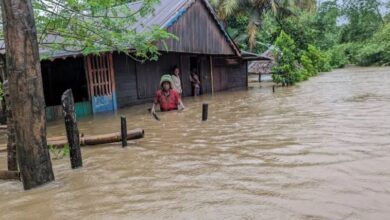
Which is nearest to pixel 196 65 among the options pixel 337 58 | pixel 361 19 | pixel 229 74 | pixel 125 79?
pixel 229 74

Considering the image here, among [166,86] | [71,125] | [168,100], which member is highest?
[166,86]

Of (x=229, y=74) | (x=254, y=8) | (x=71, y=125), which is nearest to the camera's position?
(x=71, y=125)

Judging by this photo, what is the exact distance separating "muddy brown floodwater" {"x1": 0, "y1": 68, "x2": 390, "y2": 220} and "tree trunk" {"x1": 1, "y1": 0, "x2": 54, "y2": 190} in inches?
13.9

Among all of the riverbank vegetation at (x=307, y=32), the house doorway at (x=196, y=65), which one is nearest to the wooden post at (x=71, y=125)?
the house doorway at (x=196, y=65)

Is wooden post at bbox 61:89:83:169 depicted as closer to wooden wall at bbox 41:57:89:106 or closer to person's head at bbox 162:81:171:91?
person's head at bbox 162:81:171:91

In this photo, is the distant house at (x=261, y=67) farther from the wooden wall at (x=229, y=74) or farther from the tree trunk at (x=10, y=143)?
the tree trunk at (x=10, y=143)

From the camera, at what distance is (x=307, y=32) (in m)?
32.9

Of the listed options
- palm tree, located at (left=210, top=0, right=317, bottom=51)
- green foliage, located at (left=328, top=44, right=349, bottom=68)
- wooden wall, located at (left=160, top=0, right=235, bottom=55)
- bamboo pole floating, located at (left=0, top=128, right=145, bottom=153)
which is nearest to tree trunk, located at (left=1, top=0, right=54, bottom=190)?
bamboo pole floating, located at (left=0, top=128, right=145, bottom=153)

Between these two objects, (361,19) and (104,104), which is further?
(361,19)

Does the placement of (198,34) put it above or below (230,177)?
above

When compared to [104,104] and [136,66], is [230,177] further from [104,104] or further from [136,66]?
[136,66]

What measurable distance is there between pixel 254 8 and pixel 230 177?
26084 millimetres

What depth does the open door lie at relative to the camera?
13.0 m

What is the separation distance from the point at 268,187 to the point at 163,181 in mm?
1267
